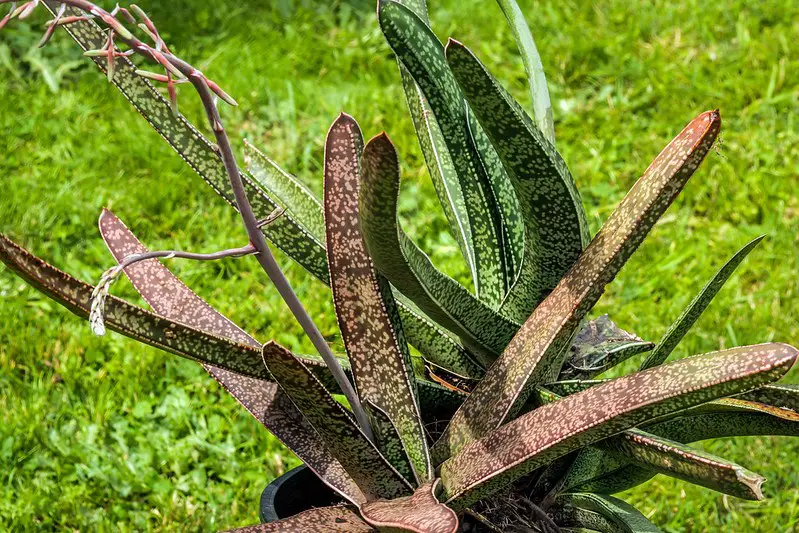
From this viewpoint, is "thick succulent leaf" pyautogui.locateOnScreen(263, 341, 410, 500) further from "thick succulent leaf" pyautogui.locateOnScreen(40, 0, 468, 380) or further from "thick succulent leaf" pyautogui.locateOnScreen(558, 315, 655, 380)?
"thick succulent leaf" pyautogui.locateOnScreen(558, 315, 655, 380)

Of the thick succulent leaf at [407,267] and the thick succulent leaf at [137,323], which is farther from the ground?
the thick succulent leaf at [407,267]

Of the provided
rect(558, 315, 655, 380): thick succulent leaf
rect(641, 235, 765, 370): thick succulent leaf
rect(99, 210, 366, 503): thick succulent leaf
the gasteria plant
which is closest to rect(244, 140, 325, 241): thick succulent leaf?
the gasteria plant

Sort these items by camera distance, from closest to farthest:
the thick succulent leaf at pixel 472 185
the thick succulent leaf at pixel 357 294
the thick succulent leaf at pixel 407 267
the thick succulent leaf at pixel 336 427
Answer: the thick succulent leaf at pixel 407 267, the thick succulent leaf at pixel 336 427, the thick succulent leaf at pixel 357 294, the thick succulent leaf at pixel 472 185

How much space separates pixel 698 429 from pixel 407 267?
0.57 meters

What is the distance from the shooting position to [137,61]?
146 inches

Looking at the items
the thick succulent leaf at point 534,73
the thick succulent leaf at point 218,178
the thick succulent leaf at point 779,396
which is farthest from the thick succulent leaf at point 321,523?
the thick succulent leaf at point 534,73

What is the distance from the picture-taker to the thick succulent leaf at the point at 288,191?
1.52 meters

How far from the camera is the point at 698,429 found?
1.38m

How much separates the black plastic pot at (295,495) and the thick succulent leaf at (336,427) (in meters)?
0.26

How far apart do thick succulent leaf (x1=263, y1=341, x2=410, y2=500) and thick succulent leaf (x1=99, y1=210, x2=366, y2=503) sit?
9 cm

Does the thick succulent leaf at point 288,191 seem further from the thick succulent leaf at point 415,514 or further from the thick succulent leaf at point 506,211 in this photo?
the thick succulent leaf at point 415,514

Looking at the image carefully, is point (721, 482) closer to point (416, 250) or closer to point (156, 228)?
point (416, 250)

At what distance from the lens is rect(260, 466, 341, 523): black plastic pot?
148 cm

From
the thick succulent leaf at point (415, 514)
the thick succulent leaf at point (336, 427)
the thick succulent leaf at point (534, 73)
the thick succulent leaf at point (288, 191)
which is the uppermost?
the thick succulent leaf at point (534, 73)
